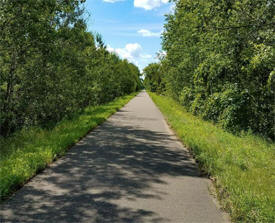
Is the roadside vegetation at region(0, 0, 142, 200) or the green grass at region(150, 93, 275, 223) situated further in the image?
the roadside vegetation at region(0, 0, 142, 200)

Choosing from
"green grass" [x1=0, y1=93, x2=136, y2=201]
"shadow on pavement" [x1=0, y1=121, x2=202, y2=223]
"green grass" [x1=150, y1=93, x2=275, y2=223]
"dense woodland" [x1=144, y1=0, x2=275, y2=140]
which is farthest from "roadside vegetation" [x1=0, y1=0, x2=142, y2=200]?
"dense woodland" [x1=144, y1=0, x2=275, y2=140]

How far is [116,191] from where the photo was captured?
4.89 meters

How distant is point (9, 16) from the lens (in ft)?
27.7

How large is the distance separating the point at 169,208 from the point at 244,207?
3.56ft

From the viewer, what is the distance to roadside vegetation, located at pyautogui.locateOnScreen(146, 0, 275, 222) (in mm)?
4832

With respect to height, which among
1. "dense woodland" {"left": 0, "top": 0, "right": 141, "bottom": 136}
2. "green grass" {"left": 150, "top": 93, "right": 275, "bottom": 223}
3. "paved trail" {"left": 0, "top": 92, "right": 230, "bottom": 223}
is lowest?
"paved trail" {"left": 0, "top": 92, "right": 230, "bottom": 223}

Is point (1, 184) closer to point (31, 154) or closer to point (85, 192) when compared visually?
point (85, 192)

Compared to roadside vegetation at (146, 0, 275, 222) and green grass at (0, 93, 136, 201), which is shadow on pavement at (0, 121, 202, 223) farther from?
roadside vegetation at (146, 0, 275, 222)

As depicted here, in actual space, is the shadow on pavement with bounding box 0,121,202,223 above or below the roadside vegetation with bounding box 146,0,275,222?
below

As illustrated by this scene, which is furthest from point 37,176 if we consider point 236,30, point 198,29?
point 236,30

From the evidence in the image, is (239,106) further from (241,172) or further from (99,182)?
(99,182)

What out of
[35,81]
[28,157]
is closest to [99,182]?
[28,157]

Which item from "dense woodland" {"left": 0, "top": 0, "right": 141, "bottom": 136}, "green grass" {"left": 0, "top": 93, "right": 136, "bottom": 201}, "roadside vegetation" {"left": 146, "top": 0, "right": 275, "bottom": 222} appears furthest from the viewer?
"dense woodland" {"left": 0, "top": 0, "right": 141, "bottom": 136}

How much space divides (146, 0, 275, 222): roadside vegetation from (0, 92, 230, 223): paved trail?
0.50m
